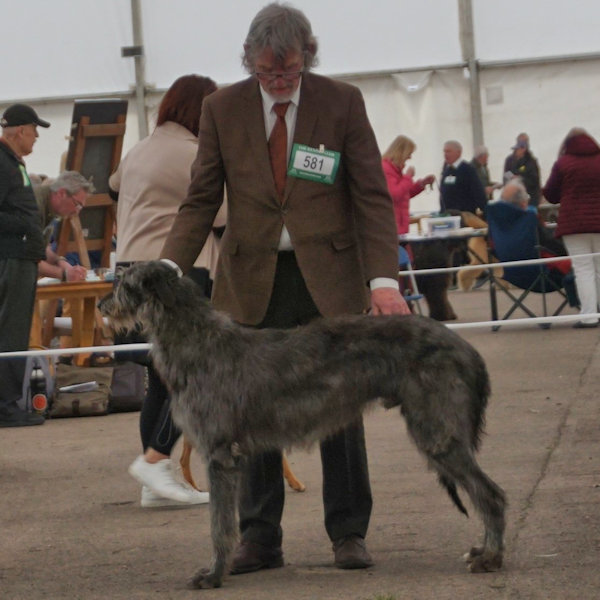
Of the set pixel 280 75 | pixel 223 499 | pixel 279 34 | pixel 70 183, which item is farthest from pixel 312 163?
pixel 70 183

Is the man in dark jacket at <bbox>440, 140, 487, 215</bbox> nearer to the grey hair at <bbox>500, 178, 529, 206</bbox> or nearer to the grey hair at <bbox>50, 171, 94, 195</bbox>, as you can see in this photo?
the grey hair at <bbox>500, 178, 529, 206</bbox>

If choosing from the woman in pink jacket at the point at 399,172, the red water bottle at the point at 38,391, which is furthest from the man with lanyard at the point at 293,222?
the woman in pink jacket at the point at 399,172

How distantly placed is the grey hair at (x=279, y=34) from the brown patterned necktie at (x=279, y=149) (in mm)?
208

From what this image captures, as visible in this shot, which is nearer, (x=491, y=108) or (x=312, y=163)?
(x=312, y=163)

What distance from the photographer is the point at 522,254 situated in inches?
543

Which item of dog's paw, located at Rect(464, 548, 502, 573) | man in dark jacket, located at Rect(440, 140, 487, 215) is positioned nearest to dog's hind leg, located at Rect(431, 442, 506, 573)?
dog's paw, located at Rect(464, 548, 502, 573)

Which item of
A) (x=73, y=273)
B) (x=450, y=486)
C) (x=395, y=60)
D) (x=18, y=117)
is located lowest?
(x=450, y=486)

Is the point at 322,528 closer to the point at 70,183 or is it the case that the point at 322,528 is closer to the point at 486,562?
the point at 486,562

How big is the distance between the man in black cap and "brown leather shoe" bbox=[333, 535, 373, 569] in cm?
483

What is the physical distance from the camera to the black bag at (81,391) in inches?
384

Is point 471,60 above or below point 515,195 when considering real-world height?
above

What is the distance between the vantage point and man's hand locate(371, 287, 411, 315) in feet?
15.8

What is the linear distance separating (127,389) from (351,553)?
515 centimetres

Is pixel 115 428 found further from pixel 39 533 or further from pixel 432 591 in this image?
pixel 432 591
